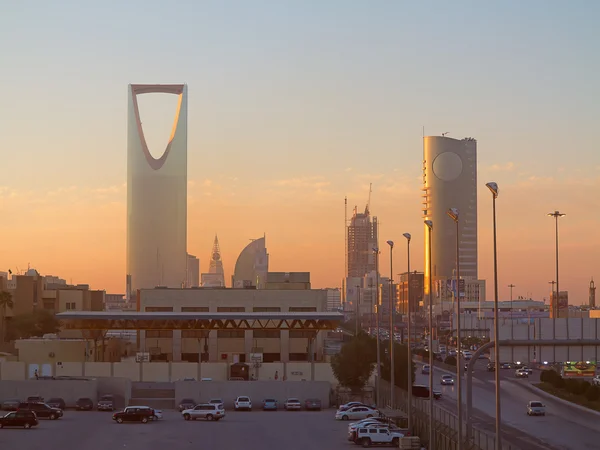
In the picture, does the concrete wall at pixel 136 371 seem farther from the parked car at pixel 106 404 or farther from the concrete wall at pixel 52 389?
the parked car at pixel 106 404

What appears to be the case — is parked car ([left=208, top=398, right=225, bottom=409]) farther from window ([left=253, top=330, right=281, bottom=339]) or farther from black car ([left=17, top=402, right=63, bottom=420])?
window ([left=253, top=330, right=281, bottom=339])

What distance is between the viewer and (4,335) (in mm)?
140125

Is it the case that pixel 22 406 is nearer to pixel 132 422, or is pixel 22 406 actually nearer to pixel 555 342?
pixel 132 422

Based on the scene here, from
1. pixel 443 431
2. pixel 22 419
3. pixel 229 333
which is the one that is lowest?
pixel 22 419

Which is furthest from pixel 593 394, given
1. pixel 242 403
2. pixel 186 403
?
pixel 186 403

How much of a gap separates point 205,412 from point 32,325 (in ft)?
222

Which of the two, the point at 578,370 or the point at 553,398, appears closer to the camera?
the point at 553,398

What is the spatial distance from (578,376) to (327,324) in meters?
31.4

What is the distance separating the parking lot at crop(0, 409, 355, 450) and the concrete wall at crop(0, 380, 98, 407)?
556 cm

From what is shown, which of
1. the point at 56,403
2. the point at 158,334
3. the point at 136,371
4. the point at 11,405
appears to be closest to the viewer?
the point at 11,405

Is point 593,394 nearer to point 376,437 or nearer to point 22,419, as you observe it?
point 376,437

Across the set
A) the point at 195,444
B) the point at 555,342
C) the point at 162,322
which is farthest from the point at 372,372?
the point at 555,342

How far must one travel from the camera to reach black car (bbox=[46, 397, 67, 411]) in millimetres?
83181

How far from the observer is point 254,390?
89125 mm
